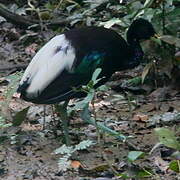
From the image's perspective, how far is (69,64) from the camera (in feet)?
14.2

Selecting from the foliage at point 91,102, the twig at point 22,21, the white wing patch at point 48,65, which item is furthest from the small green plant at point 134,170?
the twig at point 22,21

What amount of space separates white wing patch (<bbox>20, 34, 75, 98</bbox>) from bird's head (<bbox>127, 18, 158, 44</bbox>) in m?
0.66

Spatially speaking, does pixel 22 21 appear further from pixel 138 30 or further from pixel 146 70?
pixel 138 30

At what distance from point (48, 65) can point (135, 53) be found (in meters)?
0.81

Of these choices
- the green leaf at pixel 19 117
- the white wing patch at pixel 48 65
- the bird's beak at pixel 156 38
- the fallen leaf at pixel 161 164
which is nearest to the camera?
the fallen leaf at pixel 161 164

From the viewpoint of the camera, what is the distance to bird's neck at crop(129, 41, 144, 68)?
187 inches

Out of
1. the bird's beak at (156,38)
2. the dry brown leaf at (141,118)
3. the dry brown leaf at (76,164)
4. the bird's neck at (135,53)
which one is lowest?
the dry brown leaf at (141,118)

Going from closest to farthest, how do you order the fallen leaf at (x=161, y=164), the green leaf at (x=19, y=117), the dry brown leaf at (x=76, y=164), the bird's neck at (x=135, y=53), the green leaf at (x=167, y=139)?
the green leaf at (x=167, y=139) < the fallen leaf at (x=161, y=164) < the dry brown leaf at (x=76, y=164) < the green leaf at (x=19, y=117) < the bird's neck at (x=135, y=53)

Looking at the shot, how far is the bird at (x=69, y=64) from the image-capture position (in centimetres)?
427

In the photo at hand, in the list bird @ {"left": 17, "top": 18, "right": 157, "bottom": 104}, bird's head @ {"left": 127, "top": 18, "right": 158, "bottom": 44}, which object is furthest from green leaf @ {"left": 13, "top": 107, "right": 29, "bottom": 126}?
bird's head @ {"left": 127, "top": 18, "right": 158, "bottom": 44}

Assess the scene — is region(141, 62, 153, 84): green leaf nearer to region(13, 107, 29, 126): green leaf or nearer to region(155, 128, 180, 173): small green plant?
region(13, 107, 29, 126): green leaf

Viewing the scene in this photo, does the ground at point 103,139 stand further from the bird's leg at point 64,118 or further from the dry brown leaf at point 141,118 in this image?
the bird's leg at point 64,118

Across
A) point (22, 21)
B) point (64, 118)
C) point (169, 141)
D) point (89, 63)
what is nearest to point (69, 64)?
point (89, 63)

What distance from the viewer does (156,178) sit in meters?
3.62
